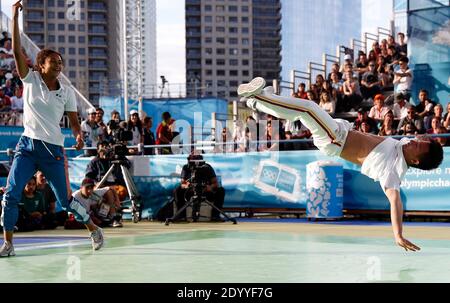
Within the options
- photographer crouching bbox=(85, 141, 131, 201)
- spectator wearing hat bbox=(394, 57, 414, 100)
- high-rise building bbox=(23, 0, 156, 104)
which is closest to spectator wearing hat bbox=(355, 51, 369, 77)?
spectator wearing hat bbox=(394, 57, 414, 100)

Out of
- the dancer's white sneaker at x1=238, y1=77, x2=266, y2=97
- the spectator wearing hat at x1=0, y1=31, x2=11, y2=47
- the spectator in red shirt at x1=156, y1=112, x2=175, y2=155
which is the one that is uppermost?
the spectator wearing hat at x1=0, y1=31, x2=11, y2=47

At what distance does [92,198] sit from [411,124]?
19.8 feet

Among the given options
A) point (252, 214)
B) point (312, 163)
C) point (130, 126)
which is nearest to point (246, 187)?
point (252, 214)

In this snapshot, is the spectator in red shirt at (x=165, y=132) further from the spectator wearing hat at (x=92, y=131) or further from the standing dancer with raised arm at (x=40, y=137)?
the standing dancer with raised arm at (x=40, y=137)

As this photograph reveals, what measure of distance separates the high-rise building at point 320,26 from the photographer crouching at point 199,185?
171ft

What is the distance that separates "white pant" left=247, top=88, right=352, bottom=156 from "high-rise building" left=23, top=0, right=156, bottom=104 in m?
118

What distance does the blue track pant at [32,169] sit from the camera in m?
7.40

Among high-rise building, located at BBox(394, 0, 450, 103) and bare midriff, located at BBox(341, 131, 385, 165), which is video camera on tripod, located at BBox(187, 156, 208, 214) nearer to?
high-rise building, located at BBox(394, 0, 450, 103)

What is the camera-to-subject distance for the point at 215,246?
341 inches

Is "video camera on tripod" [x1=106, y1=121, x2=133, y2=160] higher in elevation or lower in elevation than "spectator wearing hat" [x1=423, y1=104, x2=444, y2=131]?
lower

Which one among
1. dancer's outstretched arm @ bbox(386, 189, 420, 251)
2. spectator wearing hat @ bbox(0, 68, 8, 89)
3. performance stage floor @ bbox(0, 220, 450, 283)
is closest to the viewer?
performance stage floor @ bbox(0, 220, 450, 283)

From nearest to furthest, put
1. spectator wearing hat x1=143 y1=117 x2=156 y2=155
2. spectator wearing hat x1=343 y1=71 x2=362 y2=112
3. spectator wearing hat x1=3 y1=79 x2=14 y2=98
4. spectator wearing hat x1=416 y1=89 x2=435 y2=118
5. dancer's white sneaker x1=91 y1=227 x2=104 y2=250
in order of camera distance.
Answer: dancer's white sneaker x1=91 y1=227 x2=104 y2=250 → spectator wearing hat x1=416 y1=89 x2=435 y2=118 → spectator wearing hat x1=143 y1=117 x2=156 y2=155 → spectator wearing hat x1=343 y1=71 x2=362 y2=112 → spectator wearing hat x1=3 y1=79 x2=14 y2=98

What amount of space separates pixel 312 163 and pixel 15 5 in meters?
7.68

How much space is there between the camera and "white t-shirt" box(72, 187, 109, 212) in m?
12.5
